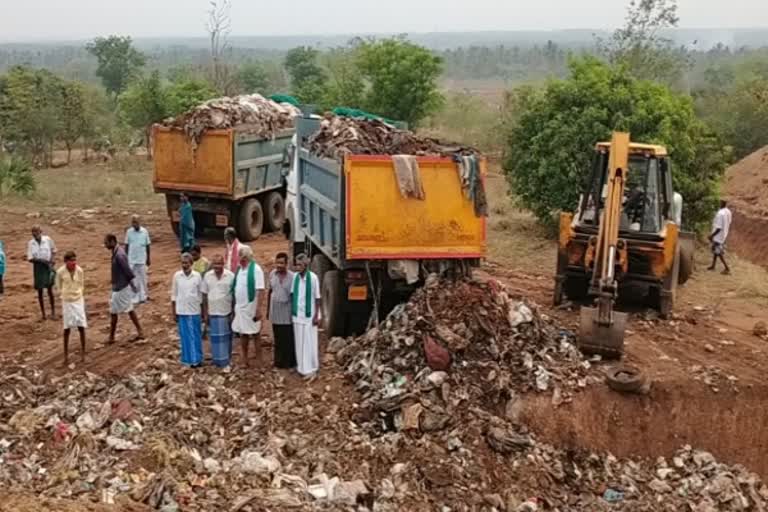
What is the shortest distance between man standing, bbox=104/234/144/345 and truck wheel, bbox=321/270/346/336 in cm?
208

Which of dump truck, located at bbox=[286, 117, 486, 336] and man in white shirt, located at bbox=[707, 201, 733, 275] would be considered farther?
man in white shirt, located at bbox=[707, 201, 733, 275]

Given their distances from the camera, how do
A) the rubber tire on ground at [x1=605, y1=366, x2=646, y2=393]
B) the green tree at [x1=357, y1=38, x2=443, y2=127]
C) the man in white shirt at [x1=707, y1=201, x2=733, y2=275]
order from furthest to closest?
the green tree at [x1=357, y1=38, x2=443, y2=127], the man in white shirt at [x1=707, y1=201, x2=733, y2=275], the rubber tire on ground at [x1=605, y1=366, x2=646, y2=393]

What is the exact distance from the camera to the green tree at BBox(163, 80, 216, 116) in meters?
31.0

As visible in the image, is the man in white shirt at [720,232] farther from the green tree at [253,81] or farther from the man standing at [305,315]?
the green tree at [253,81]

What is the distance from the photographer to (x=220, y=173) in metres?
14.7

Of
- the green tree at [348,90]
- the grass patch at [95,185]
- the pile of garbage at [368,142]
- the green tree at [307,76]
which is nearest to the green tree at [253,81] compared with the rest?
the green tree at [307,76]

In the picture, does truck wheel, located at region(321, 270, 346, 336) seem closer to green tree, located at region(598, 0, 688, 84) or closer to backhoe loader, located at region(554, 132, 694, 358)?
backhoe loader, located at region(554, 132, 694, 358)

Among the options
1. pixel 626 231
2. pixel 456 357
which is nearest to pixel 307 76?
pixel 626 231

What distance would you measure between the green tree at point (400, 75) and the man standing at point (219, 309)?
68.1 ft

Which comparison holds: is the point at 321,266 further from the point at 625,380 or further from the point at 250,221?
the point at 250,221

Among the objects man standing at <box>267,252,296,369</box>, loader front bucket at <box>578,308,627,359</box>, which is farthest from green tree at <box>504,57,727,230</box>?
man standing at <box>267,252,296,369</box>

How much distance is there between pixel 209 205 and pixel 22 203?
21.8 feet

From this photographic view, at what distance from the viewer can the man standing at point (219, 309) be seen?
8.81 meters

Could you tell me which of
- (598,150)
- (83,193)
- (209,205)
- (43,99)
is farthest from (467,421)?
(43,99)
